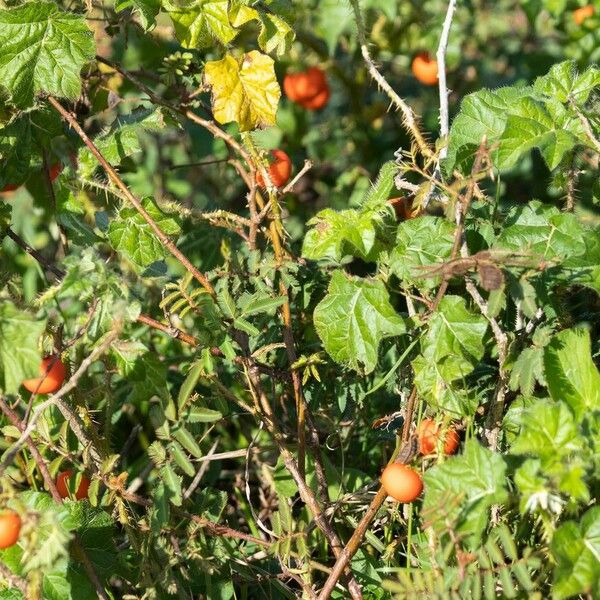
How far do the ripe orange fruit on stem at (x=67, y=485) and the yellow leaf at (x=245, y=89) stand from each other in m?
0.78

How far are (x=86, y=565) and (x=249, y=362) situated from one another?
18.6 inches

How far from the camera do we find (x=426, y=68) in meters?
3.46

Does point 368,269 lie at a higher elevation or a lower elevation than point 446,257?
lower

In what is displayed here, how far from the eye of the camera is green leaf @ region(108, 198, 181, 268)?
6.46 feet

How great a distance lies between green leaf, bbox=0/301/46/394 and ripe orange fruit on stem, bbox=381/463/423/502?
643 mm

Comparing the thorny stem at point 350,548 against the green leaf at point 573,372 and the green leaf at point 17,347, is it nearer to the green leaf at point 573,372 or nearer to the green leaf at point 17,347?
the green leaf at point 573,372

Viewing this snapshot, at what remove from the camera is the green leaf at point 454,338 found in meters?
1.74

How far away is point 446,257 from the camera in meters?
1.79

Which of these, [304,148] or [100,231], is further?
[304,148]

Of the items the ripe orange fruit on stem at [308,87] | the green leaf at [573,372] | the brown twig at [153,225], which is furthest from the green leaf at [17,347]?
the ripe orange fruit on stem at [308,87]

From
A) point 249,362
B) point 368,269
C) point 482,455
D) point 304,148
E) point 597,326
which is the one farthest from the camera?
point 304,148

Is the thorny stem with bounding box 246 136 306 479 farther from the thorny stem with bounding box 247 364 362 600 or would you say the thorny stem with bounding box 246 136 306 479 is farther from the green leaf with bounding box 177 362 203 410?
the green leaf with bounding box 177 362 203 410

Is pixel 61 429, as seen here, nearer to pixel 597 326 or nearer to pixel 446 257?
pixel 446 257

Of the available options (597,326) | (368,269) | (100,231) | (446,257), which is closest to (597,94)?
(597,326)
